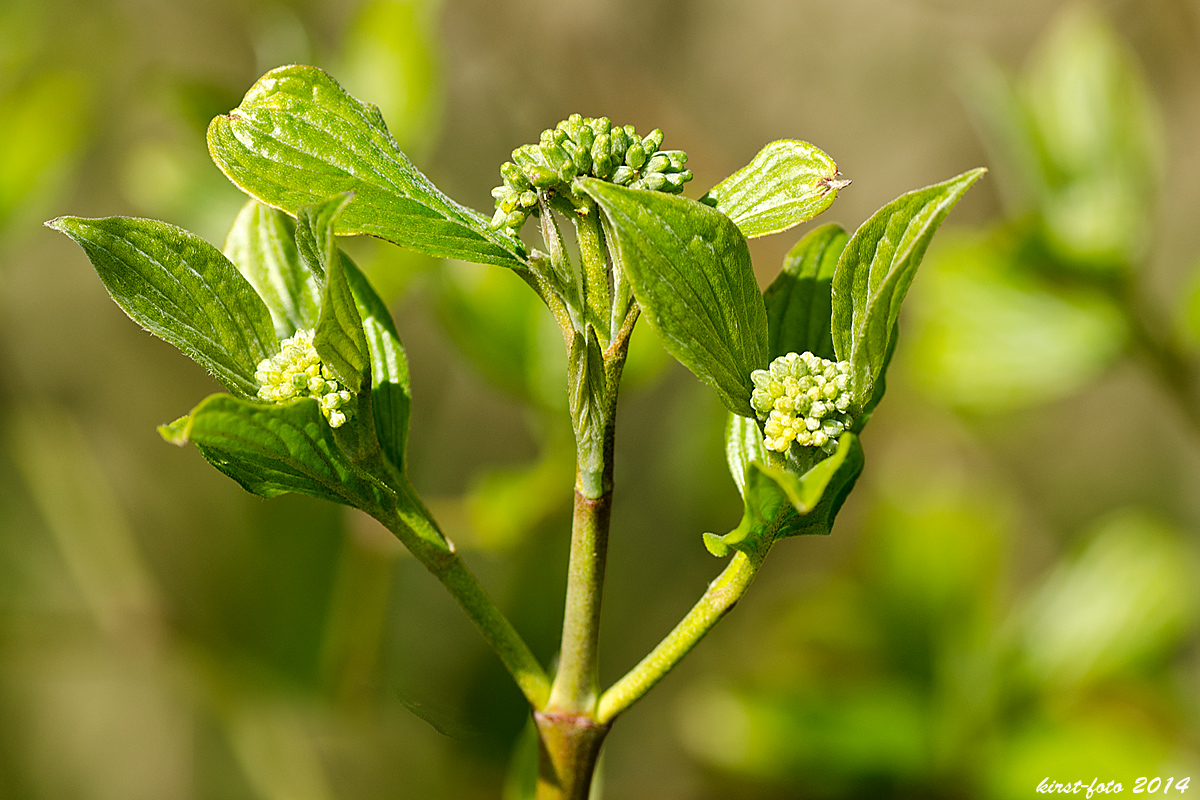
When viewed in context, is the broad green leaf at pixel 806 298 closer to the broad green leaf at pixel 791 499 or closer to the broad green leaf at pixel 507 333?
the broad green leaf at pixel 791 499

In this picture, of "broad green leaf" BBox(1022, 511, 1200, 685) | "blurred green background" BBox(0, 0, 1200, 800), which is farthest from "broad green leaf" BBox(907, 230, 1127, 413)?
"broad green leaf" BBox(1022, 511, 1200, 685)

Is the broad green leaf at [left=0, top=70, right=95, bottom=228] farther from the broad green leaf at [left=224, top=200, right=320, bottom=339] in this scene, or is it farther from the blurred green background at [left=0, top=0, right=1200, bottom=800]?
the broad green leaf at [left=224, top=200, right=320, bottom=339]

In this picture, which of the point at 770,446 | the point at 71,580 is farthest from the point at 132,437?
the point at 770,446

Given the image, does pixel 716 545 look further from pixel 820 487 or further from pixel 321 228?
pixel 321 228

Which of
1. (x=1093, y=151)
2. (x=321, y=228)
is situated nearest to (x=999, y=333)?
(x=1093, y=151)

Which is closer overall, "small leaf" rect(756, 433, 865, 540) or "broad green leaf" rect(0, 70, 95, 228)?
"small leaf" rect(756, 433, 865, 540)

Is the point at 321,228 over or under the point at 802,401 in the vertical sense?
over
